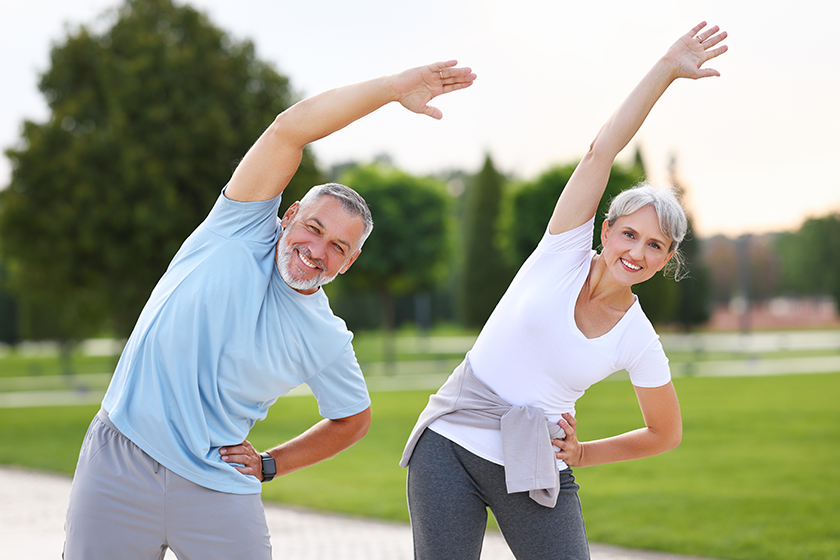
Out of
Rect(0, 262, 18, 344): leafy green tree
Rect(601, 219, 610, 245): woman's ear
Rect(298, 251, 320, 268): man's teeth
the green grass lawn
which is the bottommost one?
Rect(0, 262, 18, 344): leafy green tree

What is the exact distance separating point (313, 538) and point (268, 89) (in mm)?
10500

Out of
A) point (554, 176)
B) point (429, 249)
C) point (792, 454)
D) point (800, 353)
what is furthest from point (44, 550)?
point (800, 353)

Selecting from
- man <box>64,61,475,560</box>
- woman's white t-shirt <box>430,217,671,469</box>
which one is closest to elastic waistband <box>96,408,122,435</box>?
man <box>64,61,475,560</box>

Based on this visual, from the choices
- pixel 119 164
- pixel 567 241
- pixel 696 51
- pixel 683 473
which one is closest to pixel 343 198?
pixel 567 241

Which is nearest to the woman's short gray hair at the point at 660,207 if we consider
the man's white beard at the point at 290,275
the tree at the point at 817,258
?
the man's white beard at the point at 290,275

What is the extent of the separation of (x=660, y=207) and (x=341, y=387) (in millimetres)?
1283

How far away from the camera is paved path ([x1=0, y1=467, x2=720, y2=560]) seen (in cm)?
600

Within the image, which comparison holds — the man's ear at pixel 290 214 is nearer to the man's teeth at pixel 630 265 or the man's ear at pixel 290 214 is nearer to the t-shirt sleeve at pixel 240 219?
the t-shirt sleeve at pixel 240 219

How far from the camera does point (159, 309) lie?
2527 mm

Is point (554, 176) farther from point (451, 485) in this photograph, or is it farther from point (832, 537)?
point (451, 485)

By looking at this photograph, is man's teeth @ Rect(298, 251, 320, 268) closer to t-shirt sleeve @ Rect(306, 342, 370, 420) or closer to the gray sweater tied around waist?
t-shirt sleeve @ Rect(306, 342, 370, 420)

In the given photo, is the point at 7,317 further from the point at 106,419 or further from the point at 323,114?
the point at 323,114

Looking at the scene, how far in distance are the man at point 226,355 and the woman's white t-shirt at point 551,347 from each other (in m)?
0.54

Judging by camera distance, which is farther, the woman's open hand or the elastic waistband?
the woman's open hand
